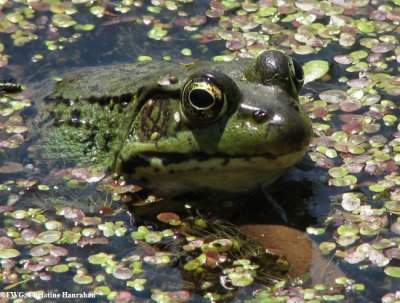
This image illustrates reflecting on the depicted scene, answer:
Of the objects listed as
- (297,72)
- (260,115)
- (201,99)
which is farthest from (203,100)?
(297,72)

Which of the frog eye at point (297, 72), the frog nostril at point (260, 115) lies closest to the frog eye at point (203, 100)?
the frog nostril at point (260, 115)

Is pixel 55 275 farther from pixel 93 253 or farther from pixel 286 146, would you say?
pixel 286 146

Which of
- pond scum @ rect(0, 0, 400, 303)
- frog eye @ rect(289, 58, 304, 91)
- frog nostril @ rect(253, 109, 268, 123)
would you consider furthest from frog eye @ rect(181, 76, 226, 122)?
pond scum @ rect(0, 0, 400, 303)

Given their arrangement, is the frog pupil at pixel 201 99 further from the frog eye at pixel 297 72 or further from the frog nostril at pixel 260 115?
the frog eye at pixel 297 72

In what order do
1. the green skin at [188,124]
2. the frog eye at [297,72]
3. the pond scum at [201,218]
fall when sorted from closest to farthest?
the pond scum at [201,218]
the green skin at [188,124]
the frog eye at [297,72]

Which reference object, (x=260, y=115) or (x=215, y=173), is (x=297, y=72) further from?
(x=215, y=173)

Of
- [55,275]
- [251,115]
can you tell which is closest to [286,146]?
[251,115]

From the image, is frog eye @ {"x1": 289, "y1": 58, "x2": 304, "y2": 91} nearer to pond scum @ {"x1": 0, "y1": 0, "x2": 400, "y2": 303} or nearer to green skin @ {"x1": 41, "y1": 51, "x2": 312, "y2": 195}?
green skin @ {"x1": 41, "y1": 51, "x2": 312, "y2": 195}
